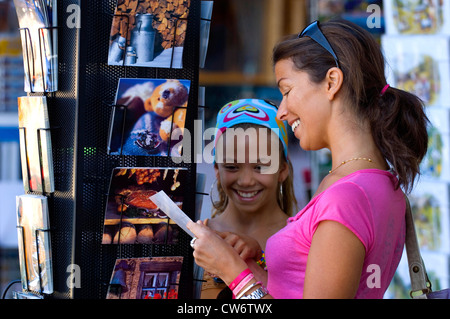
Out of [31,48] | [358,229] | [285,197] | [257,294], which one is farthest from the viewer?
[285,197]

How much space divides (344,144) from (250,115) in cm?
62

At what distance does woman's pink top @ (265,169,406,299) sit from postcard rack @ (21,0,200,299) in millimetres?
385

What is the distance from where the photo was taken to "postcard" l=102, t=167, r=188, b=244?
1.49m

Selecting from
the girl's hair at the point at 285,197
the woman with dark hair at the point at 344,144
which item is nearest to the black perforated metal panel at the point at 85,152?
the woman with dark hair at the point at 344,144

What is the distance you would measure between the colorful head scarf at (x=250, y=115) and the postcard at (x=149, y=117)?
475mm

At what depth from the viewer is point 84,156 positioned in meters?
1.49

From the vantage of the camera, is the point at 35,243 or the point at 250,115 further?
the point at 250,115

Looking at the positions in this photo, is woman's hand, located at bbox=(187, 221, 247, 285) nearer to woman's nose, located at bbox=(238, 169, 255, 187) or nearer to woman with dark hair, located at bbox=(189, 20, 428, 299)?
woman with dark hair, located at bbox=(189, 20, 428, 299)

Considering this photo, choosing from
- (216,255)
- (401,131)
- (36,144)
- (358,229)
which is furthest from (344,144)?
(36,144)

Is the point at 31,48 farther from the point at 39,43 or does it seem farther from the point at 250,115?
the point at 250,115

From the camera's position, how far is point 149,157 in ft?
5.15

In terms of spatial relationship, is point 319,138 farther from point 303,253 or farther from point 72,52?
point 72,52

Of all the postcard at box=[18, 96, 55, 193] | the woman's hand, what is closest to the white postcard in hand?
the woman's hand
